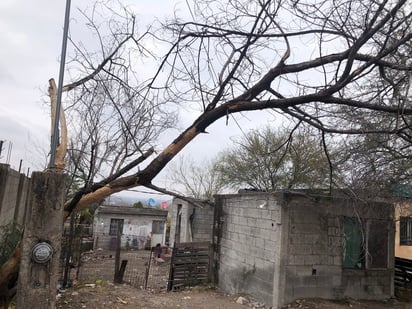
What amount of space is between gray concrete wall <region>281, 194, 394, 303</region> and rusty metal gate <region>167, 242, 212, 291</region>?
4046 mm

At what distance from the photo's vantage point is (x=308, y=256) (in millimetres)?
8938

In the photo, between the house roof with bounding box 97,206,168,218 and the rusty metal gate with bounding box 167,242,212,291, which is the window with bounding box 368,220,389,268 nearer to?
the rusty metal gate with bounding box 167,242,212,291

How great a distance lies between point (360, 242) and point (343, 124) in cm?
396

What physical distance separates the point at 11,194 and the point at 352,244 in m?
8.01

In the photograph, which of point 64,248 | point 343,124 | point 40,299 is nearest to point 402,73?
point 343,124

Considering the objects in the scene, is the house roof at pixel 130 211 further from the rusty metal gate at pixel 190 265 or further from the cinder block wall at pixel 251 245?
the cinder block wall at pixel 251 245

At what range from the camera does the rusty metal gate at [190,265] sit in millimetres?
11562

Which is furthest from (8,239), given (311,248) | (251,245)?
(311,248)

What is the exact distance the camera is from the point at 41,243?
136 inches

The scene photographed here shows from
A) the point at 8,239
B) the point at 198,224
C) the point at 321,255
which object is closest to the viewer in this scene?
the point at 8,239

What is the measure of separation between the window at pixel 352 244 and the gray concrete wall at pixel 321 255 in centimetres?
14

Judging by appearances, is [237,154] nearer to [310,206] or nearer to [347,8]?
[310,206]

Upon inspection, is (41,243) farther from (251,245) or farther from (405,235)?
(405,235)

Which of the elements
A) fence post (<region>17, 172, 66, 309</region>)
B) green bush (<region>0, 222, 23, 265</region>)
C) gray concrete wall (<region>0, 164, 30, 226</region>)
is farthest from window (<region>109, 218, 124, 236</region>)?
fence post (<region>17, 172, 66, 309</region>)
